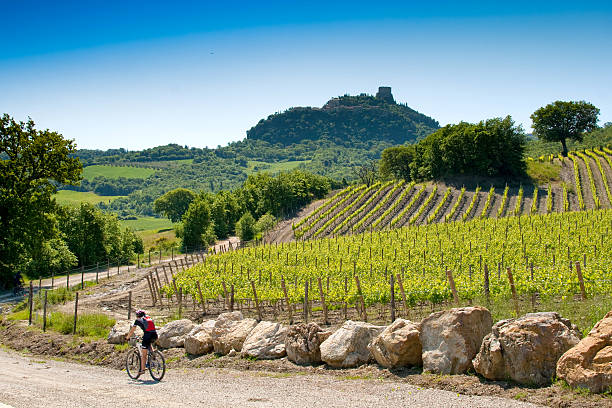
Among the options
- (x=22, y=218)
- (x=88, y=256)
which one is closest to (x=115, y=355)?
(x=22, y=218)

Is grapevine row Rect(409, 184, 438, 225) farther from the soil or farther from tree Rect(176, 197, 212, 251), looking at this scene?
the soil

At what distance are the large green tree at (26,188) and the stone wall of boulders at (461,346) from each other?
2315 centimetres

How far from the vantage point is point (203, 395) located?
423 inches

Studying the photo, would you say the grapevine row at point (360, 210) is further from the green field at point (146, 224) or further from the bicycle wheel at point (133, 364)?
the green field at point (146, 224)

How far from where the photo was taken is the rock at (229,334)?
14.8 meters

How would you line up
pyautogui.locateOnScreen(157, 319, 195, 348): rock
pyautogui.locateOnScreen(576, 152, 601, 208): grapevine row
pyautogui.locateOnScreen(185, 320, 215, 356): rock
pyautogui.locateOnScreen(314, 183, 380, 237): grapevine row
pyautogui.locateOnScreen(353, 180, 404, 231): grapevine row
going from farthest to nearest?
pyautogui.locateOnScreen(314, 183, 380, 237): grapevine row
pyautogui.locateOnScreen(353, 180, 404, 231): grapevine row
pyautogui.locateOnScreen(576, 152, 601, 208): grapevine row
pyautogui.locateOnScreen(157, 319, 195, 348): rock
pyautogui.locateOnScreen(185, 320, 215, 356): rock

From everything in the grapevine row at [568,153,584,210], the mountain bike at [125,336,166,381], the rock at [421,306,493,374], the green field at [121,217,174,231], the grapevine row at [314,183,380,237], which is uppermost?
the grapevine row at [568,153,584,210]

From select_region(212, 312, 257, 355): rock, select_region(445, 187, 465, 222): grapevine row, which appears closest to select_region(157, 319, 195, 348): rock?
select_region(212, 312, 257, 355): rock

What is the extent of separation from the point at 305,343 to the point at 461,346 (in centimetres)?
420

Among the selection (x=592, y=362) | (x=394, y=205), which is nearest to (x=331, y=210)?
(x=394, y=205)

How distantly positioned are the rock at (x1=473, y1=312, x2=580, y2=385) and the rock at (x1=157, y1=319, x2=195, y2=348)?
10.0 metres

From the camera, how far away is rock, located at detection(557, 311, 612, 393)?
856 cm

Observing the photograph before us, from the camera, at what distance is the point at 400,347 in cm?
1129

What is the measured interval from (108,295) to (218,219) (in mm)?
43635
